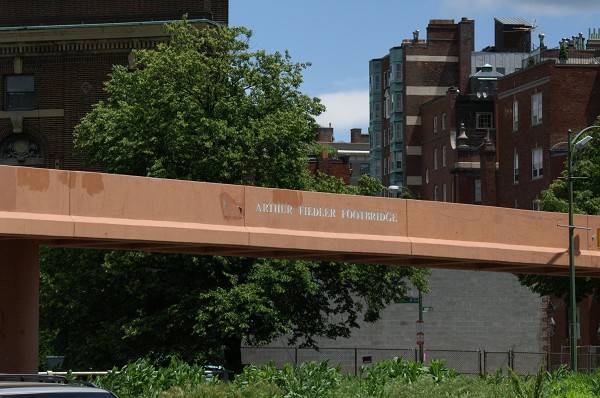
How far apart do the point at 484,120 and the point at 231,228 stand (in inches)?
3100

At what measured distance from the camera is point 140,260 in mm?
45094

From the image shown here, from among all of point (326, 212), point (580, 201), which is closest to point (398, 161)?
point (580, 201)

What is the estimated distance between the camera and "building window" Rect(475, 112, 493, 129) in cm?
10538

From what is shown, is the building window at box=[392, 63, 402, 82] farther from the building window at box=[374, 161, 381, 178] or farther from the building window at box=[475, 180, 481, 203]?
the building window at box=[475, 180, 481, 203]

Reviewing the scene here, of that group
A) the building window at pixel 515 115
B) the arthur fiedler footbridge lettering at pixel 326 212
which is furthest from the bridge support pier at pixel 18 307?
the building window at pixel 515 115

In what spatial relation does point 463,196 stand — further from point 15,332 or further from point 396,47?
point 15,332

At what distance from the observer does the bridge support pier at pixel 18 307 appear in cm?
2622

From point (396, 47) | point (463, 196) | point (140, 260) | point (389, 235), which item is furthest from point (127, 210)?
point (396, 47)

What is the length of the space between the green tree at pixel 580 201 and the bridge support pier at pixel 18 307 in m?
30.4

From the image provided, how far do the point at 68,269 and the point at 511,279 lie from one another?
2509 centimetres

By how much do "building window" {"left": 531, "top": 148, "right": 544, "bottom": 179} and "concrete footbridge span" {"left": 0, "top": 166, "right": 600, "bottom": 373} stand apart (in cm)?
4115

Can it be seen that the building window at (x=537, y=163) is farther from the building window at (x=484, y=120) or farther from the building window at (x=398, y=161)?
the building window at (x=398, y=161)

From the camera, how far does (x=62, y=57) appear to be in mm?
57094

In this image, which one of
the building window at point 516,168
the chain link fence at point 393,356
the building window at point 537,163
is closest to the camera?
the chain link fence at point 393,356
